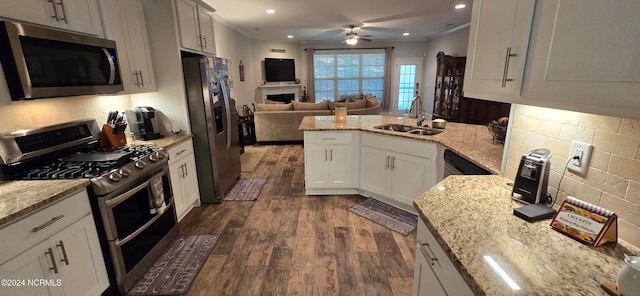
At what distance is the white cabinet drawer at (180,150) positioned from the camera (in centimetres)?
257

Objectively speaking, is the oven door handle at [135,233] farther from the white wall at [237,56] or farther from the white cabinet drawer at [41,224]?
the white wall at [237,56]

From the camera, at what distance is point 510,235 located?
100cm

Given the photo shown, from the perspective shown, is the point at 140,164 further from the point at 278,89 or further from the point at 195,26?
the point at 278,89

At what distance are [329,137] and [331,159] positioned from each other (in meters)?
0.27

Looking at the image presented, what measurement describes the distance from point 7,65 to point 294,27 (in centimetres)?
524

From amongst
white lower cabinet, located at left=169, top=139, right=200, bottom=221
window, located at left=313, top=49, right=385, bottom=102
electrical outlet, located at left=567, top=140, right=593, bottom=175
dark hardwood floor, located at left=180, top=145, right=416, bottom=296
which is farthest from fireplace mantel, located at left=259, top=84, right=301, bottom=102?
electrical outlet, located at left=567, top=140, right=593, bottom=175

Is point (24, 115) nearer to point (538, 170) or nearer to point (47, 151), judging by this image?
point (47, 151)

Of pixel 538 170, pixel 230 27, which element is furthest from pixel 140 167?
pixel 230 27

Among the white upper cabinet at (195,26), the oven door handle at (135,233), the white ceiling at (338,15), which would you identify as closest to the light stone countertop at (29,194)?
the oven door handle at (135,233)

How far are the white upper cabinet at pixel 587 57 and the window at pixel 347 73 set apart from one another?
8598 mm

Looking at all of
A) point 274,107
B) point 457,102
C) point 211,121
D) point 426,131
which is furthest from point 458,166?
point 457,102

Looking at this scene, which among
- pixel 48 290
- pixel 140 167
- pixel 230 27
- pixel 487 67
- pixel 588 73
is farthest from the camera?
pixel 230 27

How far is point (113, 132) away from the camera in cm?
225

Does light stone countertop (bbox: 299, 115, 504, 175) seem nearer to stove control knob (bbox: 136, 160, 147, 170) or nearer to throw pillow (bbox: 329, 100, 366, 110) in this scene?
stove control knob (bbox: 136, 160, 147, 170)
